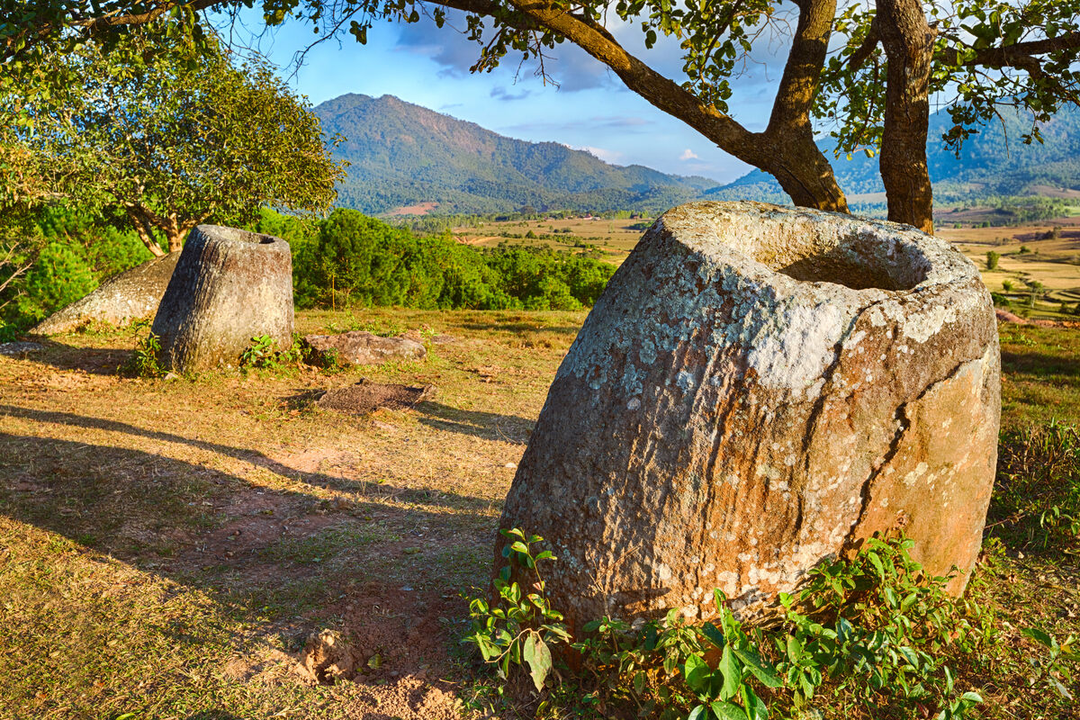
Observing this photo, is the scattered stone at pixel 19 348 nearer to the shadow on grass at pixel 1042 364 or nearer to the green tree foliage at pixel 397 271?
the green tree foliage at pixel 397 271

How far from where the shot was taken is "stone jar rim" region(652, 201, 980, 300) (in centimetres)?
341

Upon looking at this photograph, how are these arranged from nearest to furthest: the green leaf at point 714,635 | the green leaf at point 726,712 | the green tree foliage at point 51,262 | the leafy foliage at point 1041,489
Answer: the green leaf at point 726,712
the green leaf at point 714,635
the leafy foliage at point 1041,489
the green tree foliage at point 51,262

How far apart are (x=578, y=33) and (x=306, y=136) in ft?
39.2

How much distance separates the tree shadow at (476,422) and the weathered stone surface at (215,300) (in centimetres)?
306

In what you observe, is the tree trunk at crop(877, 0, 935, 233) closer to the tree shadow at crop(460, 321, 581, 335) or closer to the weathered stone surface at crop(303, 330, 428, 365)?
the weathered stone surface at crop(303, 330, 428, 365)

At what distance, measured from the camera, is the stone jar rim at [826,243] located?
134 inches

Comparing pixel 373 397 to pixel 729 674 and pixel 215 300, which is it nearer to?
pixel 215 300

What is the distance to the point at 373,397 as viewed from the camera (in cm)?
934

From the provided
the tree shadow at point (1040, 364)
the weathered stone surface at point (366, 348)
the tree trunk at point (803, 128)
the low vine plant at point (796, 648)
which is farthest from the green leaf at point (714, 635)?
the tree shadow at point (1040, 364)

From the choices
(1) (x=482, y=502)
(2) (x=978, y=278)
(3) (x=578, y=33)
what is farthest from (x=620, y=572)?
(3) (x=578, y=33)

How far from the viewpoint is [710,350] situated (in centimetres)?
285

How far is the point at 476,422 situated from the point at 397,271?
14.3 metres

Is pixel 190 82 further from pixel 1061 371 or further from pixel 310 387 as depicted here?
pixel 1061 371

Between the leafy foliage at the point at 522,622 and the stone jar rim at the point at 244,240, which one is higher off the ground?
the stone jar rim at the point at 244,240
